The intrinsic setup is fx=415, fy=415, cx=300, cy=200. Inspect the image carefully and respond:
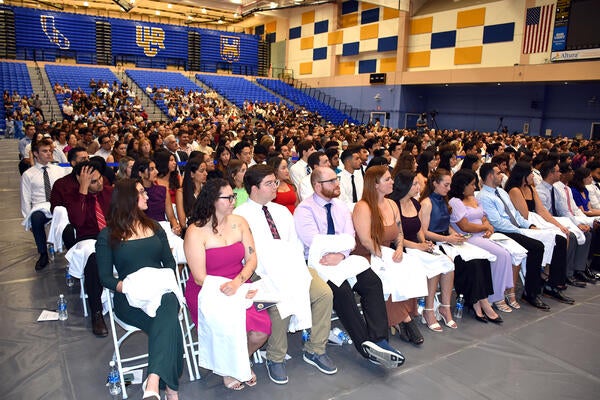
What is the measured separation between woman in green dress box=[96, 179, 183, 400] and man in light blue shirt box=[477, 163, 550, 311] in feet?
11.5

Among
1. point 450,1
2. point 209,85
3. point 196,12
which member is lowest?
point 209,85

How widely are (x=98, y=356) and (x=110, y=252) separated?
2.91 ft

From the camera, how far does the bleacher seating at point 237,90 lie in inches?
1008

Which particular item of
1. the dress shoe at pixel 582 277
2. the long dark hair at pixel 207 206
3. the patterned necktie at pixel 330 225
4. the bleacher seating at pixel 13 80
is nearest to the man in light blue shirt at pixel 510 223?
the dress shoe at pixel 582 277

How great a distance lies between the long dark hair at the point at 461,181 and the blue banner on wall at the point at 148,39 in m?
28.4

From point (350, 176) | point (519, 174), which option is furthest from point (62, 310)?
point (519, 174)

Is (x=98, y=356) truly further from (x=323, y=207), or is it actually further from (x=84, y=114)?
(x=84, y=114)

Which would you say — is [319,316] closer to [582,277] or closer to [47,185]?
[47,185]

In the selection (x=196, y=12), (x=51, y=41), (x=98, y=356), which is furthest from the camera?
(x=196, y=12)

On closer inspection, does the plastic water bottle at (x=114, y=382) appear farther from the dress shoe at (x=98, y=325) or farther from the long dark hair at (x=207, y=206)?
the long dark hair at (x=207, y=206)

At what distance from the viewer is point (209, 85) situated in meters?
26.8

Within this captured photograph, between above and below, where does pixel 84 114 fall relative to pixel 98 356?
above

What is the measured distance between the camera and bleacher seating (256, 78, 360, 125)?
26031 mm

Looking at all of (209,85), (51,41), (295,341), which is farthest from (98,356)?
(51,41)
